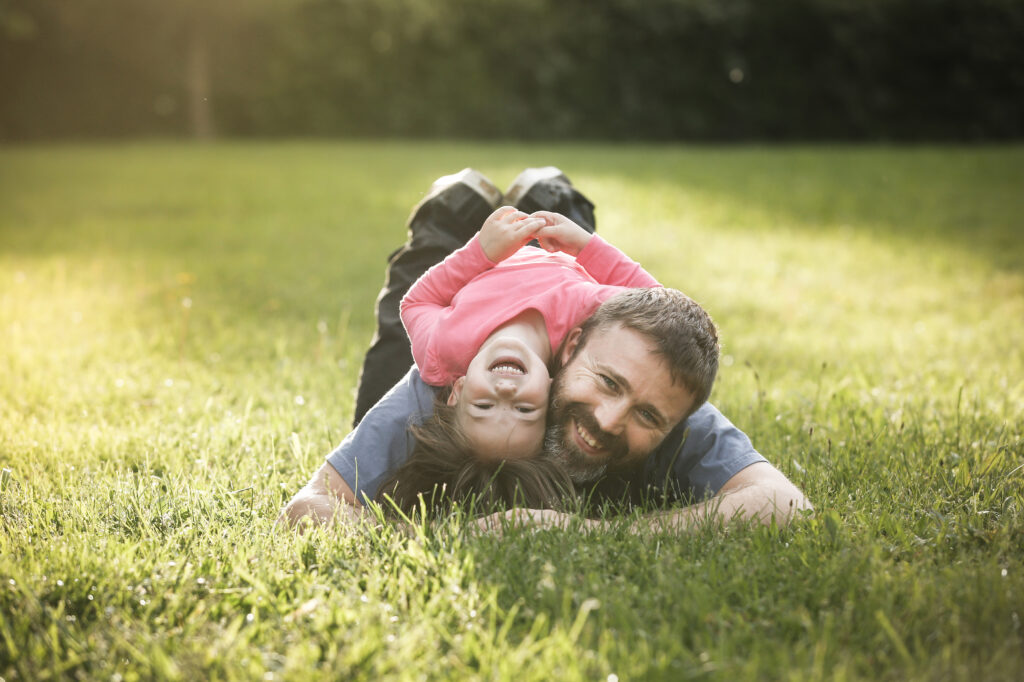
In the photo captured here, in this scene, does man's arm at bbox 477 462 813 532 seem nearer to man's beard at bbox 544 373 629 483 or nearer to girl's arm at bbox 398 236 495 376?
man's beard at bbox 544 373 629 483

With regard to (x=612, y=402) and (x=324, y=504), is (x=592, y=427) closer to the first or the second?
(x=612, y=402)

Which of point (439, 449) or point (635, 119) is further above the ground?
point (635, 119)

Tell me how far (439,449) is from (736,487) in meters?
0.88

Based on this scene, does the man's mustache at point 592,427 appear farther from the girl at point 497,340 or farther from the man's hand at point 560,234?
the man's hand at point 560,234

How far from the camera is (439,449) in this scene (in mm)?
2518

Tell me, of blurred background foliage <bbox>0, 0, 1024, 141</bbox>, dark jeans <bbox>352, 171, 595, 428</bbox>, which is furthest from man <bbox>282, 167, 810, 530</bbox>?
blurred background foliage <bbox>0, 0, 1024, 141</bbox>

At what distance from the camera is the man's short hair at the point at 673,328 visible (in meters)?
2.47

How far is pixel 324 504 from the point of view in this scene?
2.44 metres

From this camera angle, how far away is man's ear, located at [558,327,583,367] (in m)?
2.65

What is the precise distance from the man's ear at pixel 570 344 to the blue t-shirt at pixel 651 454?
0.42m

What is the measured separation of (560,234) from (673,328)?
1.72 feet

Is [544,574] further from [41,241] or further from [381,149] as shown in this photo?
[381,149]

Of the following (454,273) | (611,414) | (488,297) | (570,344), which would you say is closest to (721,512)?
(611,414)

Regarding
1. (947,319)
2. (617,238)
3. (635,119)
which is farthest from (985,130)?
(947,319)
